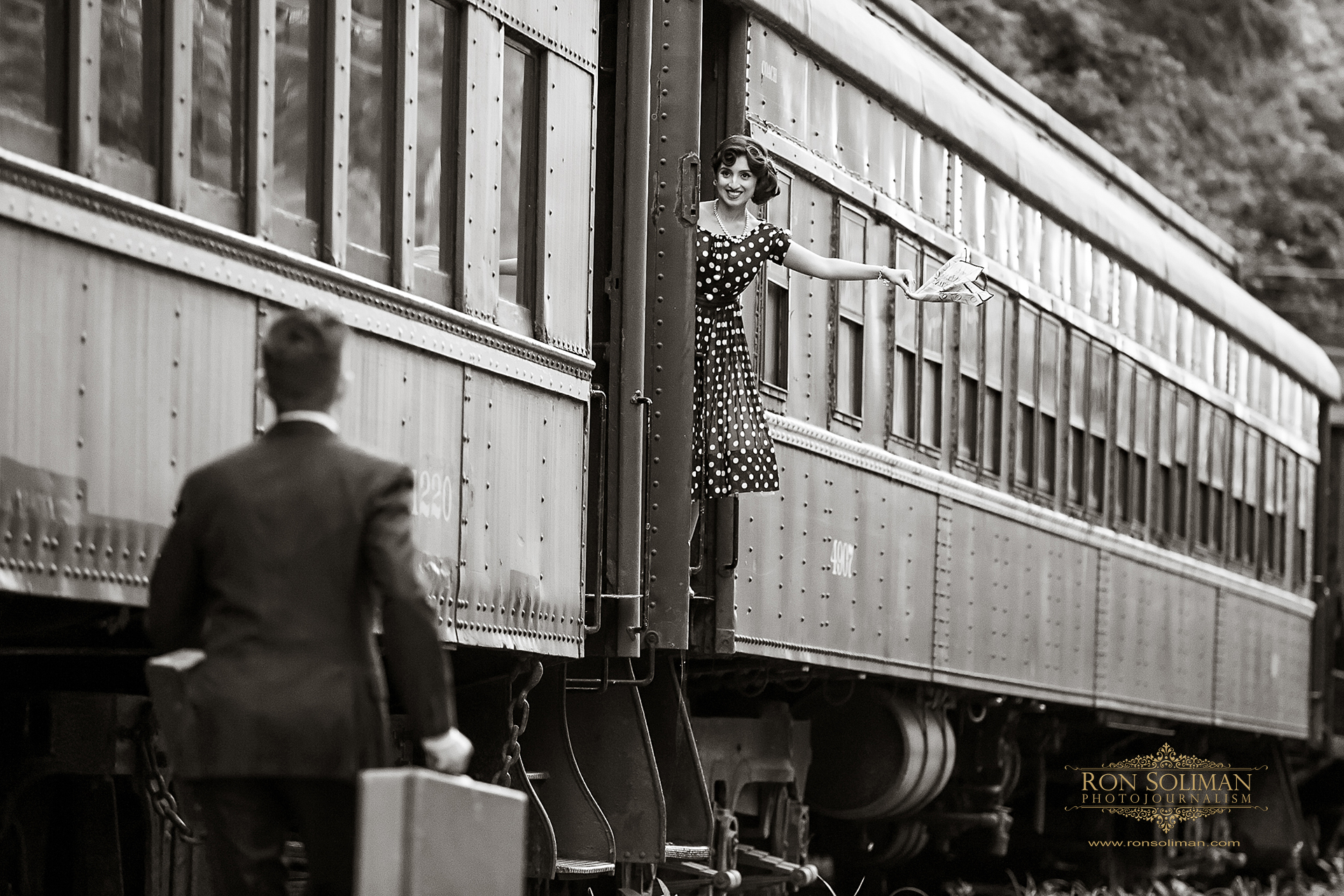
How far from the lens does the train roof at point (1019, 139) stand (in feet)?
34.3

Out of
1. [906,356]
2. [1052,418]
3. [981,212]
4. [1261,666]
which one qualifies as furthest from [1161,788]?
[906,356]

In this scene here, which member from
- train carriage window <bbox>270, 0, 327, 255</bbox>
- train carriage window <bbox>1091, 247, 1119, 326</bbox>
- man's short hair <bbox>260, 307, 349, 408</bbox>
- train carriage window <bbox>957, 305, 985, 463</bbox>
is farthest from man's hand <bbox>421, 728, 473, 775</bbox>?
train carriage window <bbox>1091, 247, 1119, 326</bbox>

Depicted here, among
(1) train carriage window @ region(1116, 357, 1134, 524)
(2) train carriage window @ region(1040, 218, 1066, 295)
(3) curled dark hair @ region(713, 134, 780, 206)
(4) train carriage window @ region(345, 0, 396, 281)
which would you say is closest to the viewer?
(4) train carriage window @ region(345, 0, 396, 281)

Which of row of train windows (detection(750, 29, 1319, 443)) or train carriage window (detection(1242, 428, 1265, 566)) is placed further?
train carriage window (detection(1242, 428, 1265, 566))

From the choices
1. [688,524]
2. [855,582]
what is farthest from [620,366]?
[855,582]

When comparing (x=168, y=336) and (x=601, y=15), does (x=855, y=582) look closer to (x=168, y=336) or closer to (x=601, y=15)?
(x=601, y=15)

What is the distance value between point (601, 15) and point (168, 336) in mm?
3598

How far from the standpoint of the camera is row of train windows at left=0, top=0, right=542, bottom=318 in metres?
5.55

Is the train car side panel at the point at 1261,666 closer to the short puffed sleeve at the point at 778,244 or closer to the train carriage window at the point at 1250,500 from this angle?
the train carriage window at the point at 1250,500

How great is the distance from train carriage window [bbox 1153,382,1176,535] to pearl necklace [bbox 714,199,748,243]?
746 centimetres

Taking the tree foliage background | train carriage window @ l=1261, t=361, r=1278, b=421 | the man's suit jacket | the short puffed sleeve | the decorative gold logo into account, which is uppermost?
the tree foliage background

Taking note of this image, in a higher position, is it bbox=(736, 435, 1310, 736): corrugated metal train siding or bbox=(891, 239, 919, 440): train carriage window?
bbox=(891, 239, 919, 440): train carriage window

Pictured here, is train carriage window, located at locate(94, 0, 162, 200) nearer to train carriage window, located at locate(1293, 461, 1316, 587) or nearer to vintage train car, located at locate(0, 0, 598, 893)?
vintage train car, located at locate(0, 0, 598, 893)

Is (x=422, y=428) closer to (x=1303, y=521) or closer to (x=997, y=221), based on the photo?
(x=997, y=221)
